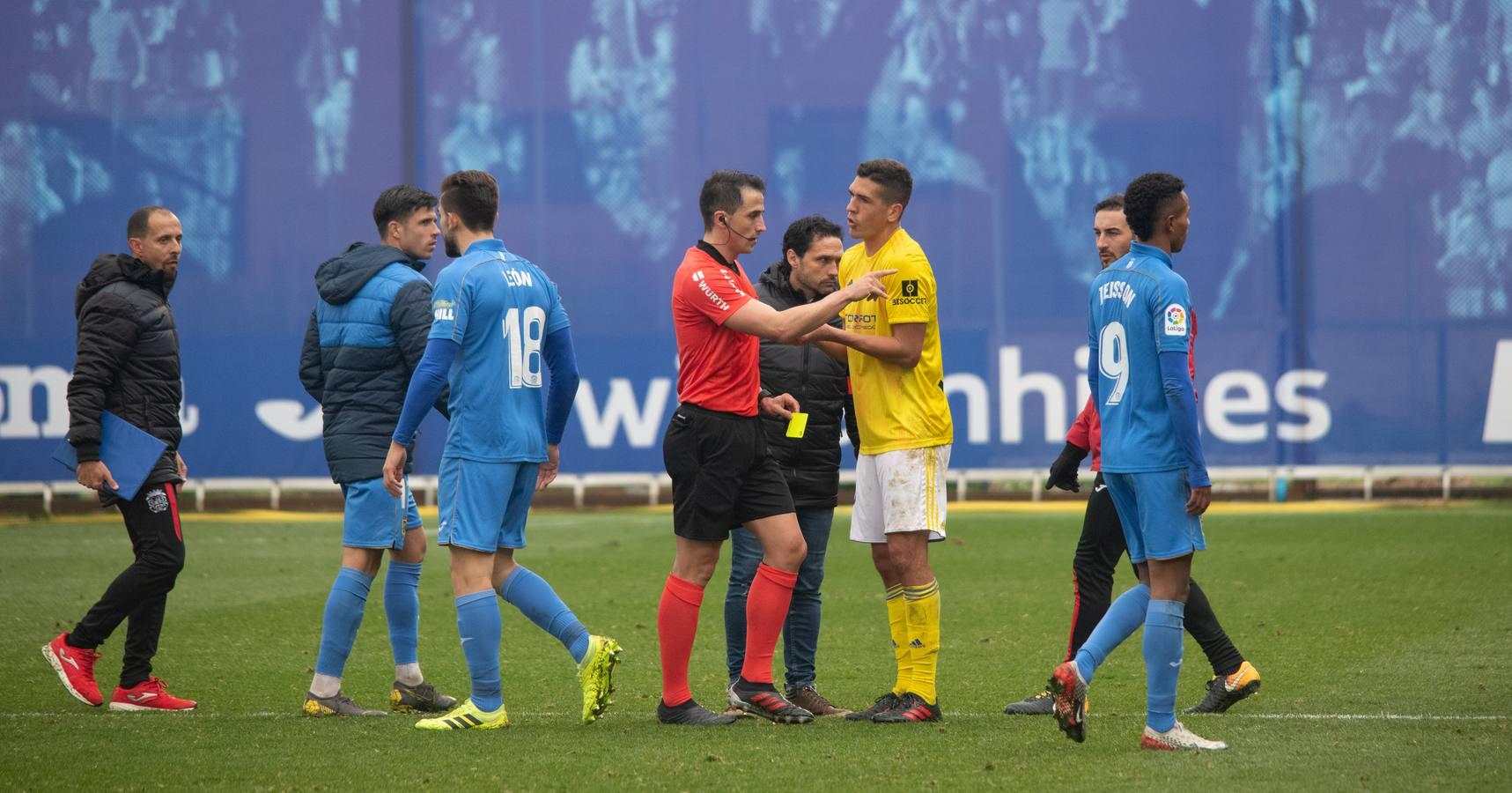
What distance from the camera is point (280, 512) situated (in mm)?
17062

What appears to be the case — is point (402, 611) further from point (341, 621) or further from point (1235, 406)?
point (1235, 406)

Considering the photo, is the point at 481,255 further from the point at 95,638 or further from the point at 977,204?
the point at 977,204

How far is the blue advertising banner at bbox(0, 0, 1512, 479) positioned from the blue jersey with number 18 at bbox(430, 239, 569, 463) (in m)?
10.9

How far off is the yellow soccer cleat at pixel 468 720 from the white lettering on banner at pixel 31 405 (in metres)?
12.0

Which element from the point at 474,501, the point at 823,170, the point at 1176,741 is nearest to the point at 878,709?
the point at 1176,741

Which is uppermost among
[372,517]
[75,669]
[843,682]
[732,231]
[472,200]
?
[472,200]

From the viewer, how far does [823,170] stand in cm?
1761

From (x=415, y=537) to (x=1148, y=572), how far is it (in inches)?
116

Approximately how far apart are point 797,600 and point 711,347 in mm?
1259

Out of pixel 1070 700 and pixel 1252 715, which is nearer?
pixel 1070 700

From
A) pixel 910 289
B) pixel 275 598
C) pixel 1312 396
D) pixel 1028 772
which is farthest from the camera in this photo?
pixel 1312 396

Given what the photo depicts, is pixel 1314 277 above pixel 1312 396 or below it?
above

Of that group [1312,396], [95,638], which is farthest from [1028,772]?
[1312,396]

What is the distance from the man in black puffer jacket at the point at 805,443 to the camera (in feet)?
21.6
